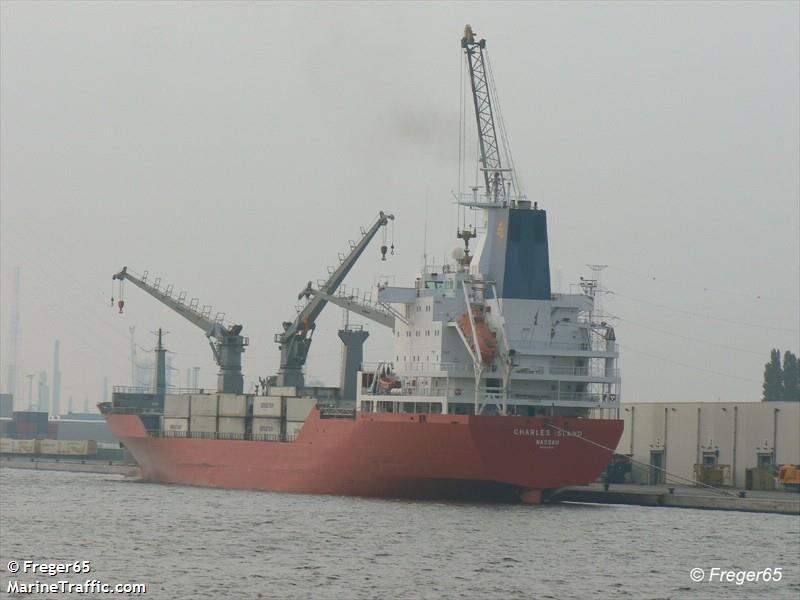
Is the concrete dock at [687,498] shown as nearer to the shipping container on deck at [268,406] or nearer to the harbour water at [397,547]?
the harbour water at [397,547]

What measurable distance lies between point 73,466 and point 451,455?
139ft

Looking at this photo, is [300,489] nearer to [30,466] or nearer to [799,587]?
[799,587]

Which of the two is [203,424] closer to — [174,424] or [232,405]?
[232,405]

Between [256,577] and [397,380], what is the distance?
22.1m

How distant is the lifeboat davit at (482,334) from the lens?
54.8 metres

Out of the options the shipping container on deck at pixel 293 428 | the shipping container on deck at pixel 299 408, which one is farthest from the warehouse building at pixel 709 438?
the shipping container on deck at pixel 293 428

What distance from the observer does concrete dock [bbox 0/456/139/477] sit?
8562 cm

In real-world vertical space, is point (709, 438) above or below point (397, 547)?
above

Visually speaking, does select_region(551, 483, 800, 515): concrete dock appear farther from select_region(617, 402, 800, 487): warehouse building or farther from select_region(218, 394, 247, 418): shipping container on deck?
select_region(218, 394, 247, 418): shipping container on deck

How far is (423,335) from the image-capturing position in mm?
58344

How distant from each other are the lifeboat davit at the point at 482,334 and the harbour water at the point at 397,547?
16.9ft

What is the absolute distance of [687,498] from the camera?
54969 mm

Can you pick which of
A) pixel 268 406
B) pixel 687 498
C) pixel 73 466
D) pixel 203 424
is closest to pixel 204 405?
pixel 203 424

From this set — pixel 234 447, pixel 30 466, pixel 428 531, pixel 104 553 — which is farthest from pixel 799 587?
pixel 30 466
